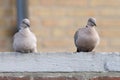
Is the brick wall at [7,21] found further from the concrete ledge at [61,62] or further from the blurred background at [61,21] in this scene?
the concrete ledge at [61,62]

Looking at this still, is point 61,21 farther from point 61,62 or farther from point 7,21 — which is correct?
point 61,62

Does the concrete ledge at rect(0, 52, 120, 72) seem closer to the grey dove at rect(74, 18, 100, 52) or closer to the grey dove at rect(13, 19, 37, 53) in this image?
the grey dove at rect(13, 19, 37, 53)

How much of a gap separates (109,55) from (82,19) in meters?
3.00

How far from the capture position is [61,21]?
6215 millimetres

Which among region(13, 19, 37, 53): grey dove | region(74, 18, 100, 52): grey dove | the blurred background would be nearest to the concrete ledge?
region(13, 19, 37, 53): grey dove

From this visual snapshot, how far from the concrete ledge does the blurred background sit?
286 cm

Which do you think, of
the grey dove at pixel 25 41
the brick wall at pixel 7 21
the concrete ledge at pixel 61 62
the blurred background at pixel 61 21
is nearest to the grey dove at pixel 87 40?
the grey dove at pixel 25 41

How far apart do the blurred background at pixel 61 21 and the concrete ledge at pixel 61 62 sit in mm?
2856

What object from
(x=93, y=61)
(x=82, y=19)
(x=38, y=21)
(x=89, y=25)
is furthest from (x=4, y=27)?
(x=93, y=61)

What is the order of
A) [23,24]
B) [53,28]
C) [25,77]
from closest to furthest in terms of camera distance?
[25,77]
[23,24]
[53,28]

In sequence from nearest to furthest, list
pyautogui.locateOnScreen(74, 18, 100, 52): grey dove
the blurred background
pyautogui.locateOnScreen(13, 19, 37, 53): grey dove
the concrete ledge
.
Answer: the concrete ledge → pyautogui.locateOnScreen(13, 19, 37, 53): grey dove → pyautogui.locateOnScreen(74, 18, 100, 52): grey dove → the blurred background

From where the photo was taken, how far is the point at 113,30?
6230 millimetres

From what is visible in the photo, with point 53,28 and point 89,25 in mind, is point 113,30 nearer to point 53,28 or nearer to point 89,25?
point 53,28

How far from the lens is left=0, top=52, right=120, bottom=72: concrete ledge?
3205mm
